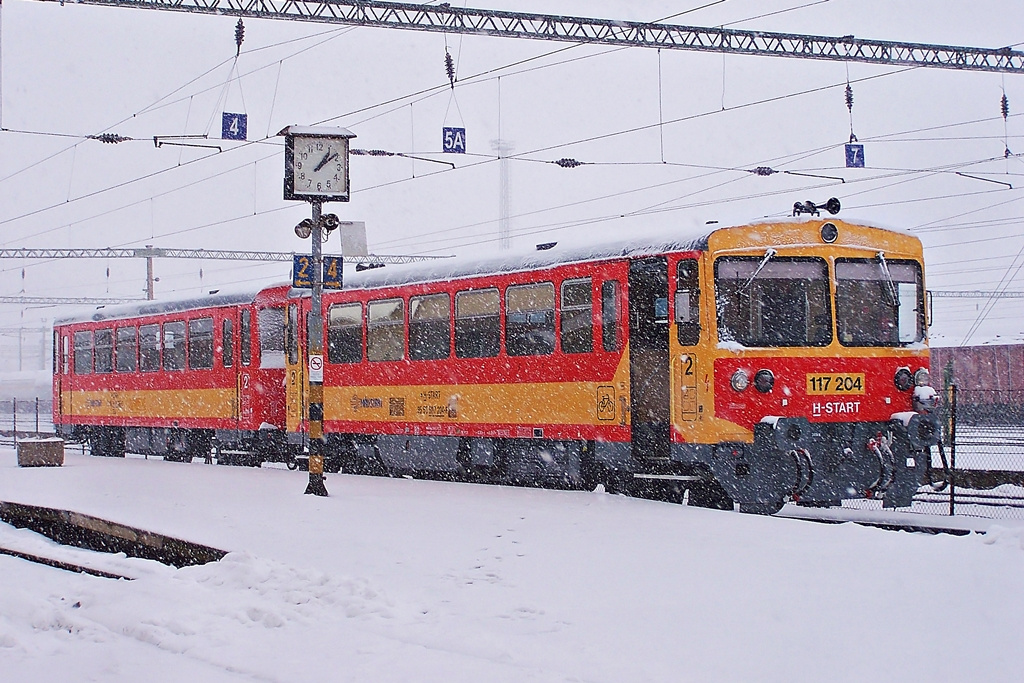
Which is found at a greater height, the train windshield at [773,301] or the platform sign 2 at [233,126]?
the platform sign 2 at [233,126]

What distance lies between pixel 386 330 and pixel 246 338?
4.81 m

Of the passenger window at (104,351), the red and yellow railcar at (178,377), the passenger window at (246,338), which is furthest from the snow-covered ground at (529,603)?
the passenger window at (104,351)

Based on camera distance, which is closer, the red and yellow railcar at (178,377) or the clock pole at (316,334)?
the clock pole at (316,334)

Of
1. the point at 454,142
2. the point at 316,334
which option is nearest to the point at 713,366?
the point at 316,334

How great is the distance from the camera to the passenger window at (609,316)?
1376 centimetres

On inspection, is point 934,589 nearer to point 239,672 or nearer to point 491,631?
point 491,631

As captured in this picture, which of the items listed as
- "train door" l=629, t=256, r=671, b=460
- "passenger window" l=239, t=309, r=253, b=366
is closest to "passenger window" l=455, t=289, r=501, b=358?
"train door" l=629, t=256, r=671, b=460

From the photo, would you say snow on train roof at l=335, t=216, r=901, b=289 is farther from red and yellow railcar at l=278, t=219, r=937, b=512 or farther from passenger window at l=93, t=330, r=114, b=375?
passenger window at l=93, t=330, r=114, b=375

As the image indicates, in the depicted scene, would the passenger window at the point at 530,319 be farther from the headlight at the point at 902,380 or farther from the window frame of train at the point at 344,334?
the headlight at the point at 902,380

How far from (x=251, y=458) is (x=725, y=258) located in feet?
38.1

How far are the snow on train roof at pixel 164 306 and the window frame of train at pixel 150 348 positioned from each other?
13.4 inches

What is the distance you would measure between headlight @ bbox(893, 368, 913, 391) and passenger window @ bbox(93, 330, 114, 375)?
18353 mm

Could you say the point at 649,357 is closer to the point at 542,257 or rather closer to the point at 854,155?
the point at 542,257

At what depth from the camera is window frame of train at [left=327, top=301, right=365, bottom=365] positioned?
59.6 feet
